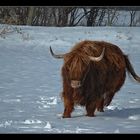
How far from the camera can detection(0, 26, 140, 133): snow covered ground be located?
425 centimetres

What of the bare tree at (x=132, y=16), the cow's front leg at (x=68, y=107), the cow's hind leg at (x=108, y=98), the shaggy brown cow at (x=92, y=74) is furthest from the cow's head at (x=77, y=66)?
the bare tree at (x=132, y=16)

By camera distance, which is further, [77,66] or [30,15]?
[30,15]

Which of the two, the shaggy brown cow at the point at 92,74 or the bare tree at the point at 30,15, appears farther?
the bare tree at the point at 30,15

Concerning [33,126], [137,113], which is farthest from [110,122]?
[33,126]

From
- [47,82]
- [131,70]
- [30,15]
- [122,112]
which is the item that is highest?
[30,15]

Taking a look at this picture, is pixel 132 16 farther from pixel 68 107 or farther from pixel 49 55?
pixel 68 107

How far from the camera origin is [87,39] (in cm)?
432

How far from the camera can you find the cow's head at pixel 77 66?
4.19 meters

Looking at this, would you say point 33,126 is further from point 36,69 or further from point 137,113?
point 137,113

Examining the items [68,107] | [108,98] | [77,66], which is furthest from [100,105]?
[77,66]

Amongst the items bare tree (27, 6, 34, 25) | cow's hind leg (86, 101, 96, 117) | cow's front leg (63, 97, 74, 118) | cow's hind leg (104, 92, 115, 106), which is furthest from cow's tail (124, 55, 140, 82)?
bare tree (27, 6, 34, 25)

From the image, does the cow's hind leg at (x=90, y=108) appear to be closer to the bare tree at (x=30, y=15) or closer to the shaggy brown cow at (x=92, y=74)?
the shaggy brown cow at (x=92, y=74)

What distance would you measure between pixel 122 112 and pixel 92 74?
317 mm

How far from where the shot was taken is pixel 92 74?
4238 mm
